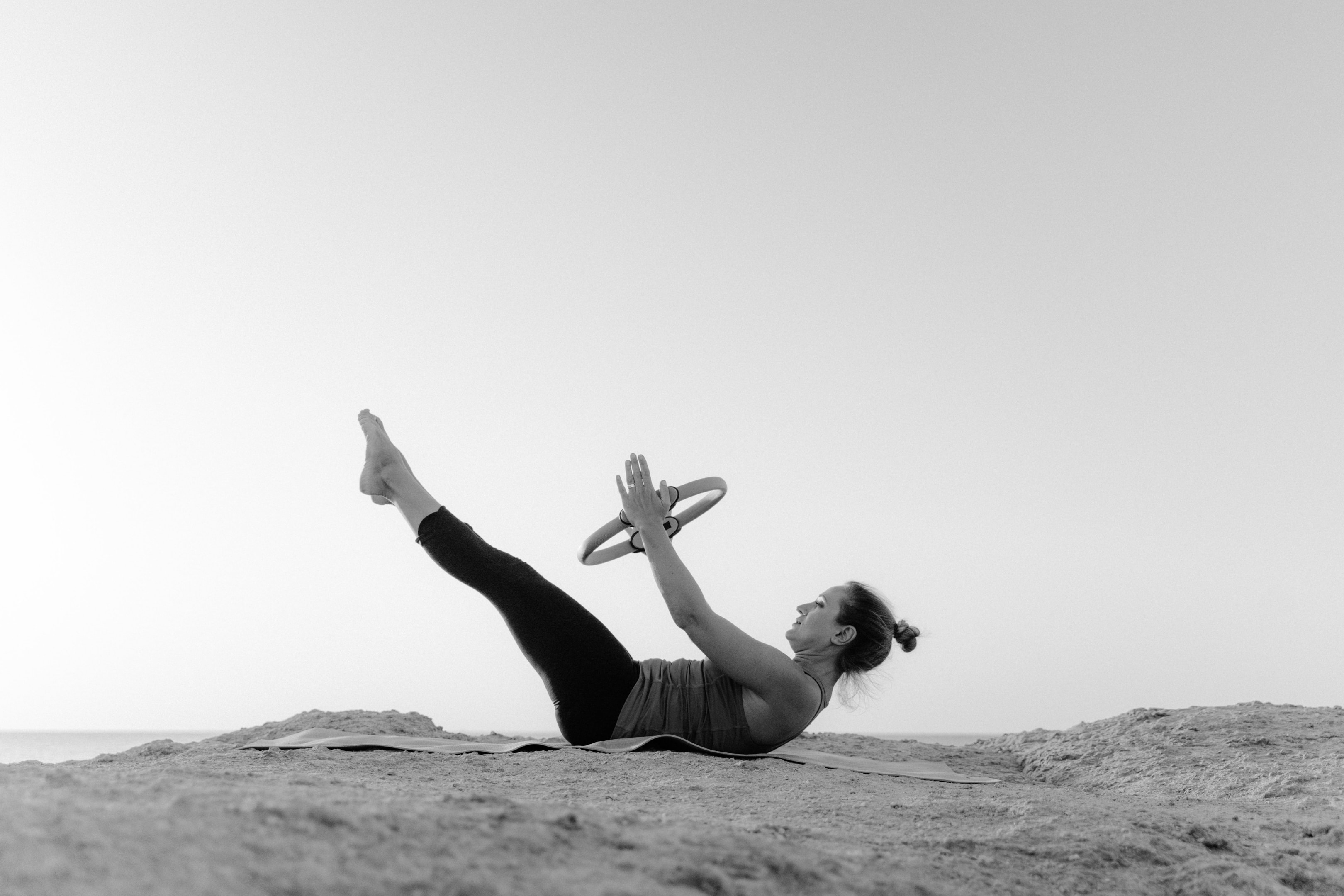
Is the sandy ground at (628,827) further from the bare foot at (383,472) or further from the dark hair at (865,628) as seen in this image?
the bare foot at (383,472)

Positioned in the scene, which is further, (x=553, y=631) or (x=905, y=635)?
(x=905, y=635)

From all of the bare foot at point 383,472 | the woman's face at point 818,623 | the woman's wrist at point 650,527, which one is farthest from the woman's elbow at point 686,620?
the bare foot at point 383,472

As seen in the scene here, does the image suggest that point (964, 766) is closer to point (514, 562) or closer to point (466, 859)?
point (514, 562)

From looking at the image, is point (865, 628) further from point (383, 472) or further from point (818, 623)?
point (383, 472)

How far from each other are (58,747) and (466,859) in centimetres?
2578

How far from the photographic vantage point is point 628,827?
1665 millimetres

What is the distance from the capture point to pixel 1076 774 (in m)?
4.37

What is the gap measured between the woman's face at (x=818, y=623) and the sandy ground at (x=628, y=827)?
1.81ft

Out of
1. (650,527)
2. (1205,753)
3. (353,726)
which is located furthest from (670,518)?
(1205,753)

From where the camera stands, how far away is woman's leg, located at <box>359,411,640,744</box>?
3.70 metres

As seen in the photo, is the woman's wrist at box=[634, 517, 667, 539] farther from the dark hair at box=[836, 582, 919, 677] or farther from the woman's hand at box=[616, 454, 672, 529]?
the dark hair at box=[836, 582, 919, 677]

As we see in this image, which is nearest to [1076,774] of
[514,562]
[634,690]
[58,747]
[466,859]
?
[634,690]

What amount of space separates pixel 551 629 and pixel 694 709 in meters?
0.67

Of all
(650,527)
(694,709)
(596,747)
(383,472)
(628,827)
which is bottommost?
(628,827)
